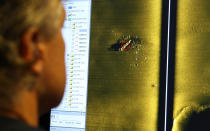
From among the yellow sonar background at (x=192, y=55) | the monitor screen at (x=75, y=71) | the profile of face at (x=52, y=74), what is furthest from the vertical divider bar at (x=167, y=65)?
the profile of face at (x=52, y=74)

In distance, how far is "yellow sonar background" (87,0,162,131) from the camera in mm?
747

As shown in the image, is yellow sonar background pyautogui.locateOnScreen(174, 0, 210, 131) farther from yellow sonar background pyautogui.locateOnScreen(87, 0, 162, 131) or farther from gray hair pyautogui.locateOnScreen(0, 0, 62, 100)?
gray hair pyautogui.locateOnScreen(0, 0, 62, 100)

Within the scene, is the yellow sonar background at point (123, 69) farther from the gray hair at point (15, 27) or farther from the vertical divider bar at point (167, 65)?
the gray hair at point (15, 27)

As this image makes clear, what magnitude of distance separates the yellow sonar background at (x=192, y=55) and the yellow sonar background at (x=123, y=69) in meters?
0.06

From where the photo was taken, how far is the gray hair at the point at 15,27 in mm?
378

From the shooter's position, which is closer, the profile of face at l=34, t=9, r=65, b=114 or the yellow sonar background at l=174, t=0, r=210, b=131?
the profile of face at l=34, t=9, r=65, b=114

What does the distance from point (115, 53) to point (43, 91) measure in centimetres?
38

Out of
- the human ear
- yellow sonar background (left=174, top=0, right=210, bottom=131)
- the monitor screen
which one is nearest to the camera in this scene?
the human ear

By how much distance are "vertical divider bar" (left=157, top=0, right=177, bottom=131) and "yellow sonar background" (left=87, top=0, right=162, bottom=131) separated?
0.01 m

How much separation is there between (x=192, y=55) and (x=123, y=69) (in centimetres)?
18

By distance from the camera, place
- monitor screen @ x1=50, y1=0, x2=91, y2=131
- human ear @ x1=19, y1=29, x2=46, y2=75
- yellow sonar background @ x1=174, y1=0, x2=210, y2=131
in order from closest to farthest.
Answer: human ear @ x1=19, y1=29, x2=46, y2=75 < yellow sonar background @ x1=174, y1=0, x2=210, y2=131 < monitor screen @ x1=50, y1=0, x2=91, y2=131

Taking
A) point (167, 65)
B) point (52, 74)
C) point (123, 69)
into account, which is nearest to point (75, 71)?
point (123, 69)

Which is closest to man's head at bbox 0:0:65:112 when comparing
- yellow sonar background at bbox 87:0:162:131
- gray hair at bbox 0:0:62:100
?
gray hair at bbox 0:0:62:100

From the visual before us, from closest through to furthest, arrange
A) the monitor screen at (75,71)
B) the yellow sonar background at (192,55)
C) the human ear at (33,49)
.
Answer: the human ear at (33,49), the yellow sonar background at (192,55), the monitor screen at (75,71)
